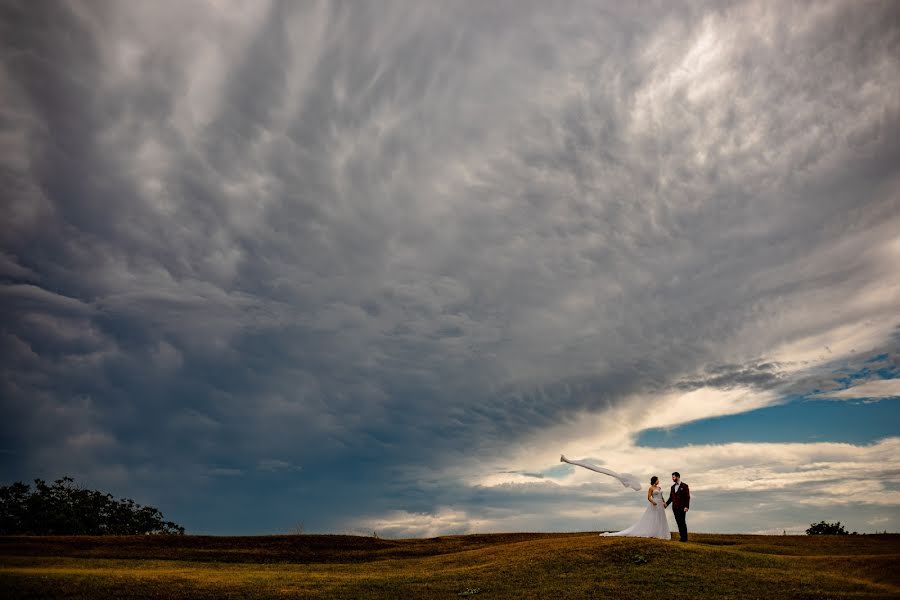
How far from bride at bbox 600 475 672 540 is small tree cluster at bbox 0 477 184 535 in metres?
68.7

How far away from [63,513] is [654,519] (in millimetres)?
90191

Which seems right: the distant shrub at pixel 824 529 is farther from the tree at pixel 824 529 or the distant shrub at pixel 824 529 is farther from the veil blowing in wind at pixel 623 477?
the veil blowing in wind at pixel 623 477

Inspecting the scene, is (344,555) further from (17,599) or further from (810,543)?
(810,543)

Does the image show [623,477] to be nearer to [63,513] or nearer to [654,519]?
[654,519]

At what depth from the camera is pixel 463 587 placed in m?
32.4

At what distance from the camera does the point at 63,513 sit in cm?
9131

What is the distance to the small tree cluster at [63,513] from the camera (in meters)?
89.6

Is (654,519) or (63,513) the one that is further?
(63,513)

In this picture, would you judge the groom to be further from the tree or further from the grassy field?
the tree

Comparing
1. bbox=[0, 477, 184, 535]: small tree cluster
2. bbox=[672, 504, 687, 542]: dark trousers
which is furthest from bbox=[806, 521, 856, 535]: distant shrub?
bbox=[0, 477, 184, 535]: small tree cluster

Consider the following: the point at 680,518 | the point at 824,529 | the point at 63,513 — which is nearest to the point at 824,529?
the point at 824,529

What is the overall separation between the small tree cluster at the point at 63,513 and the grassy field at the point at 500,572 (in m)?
46.4

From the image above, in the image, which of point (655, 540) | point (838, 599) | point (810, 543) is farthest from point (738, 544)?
point (838, 599)

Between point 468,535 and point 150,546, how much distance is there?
30.6m
